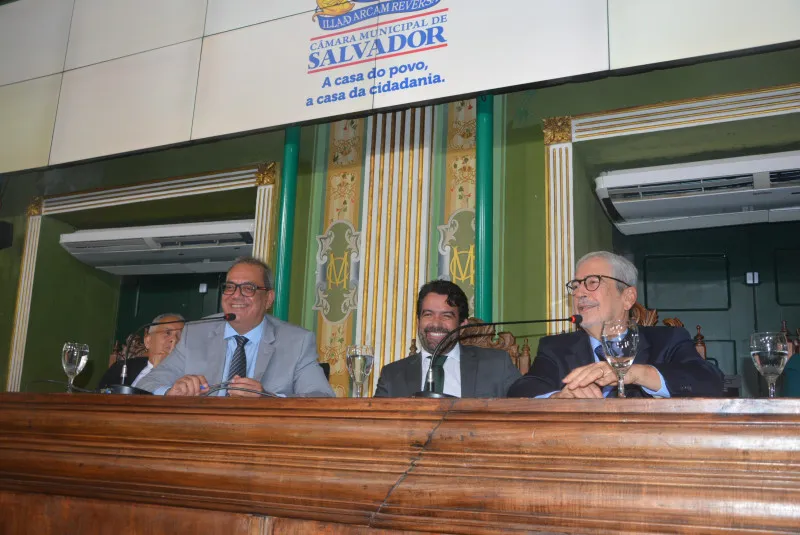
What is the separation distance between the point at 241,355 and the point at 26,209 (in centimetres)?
378

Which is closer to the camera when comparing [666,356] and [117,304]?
[666,356]

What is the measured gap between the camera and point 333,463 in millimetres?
921

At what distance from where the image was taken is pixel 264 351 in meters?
2.31

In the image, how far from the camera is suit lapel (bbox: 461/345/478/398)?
2418mm

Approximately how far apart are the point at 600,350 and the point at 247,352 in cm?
116

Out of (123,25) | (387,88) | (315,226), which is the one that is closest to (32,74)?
(123,25)

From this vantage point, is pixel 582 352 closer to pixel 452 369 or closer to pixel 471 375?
pixel 471 375

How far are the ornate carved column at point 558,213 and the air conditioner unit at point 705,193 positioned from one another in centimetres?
34

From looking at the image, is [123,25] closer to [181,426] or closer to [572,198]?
[572,198]

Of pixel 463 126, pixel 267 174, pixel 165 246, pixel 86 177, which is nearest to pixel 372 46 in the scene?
pixel 463 126

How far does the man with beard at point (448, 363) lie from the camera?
2.45 meters

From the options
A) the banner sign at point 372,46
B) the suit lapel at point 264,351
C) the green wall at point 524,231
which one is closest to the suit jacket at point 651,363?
the suit lapel at point 264,351

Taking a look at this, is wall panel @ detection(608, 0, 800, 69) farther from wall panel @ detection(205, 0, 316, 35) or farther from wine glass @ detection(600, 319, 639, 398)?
wine glass @ detection(600, 319, 639, 398)

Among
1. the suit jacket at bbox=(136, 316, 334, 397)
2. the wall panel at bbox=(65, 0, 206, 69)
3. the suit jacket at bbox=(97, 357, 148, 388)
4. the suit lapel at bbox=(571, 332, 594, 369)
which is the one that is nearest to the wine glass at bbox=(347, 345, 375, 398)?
the suit jacket at bbox=(136, 316, 334, 397)
